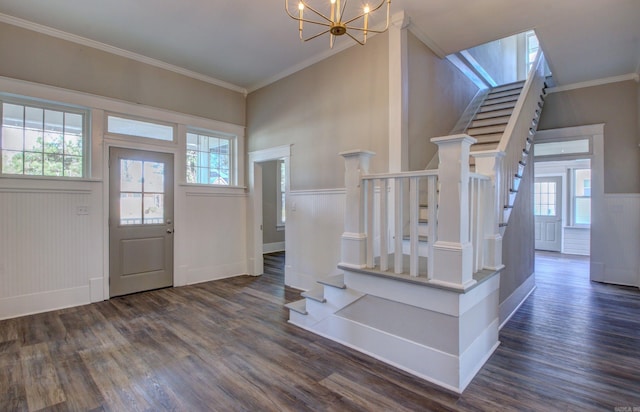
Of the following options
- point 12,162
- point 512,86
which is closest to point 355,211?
point 12,162

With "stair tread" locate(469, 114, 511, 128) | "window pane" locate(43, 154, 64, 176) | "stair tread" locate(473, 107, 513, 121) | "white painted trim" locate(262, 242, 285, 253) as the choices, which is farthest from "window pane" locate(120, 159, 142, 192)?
"stair tread" locate(473, 107, 513, 121)

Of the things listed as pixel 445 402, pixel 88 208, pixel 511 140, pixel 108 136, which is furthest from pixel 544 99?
pixel 88 208

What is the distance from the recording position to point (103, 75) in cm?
407

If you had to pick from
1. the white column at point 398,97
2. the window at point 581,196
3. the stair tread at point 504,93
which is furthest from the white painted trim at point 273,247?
the window at point 581,196

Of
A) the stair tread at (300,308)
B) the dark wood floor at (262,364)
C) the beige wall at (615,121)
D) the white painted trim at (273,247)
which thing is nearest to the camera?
the dark wood floor at (262,364)

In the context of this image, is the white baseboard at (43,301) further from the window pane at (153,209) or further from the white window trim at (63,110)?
the white window trim at (63,110)

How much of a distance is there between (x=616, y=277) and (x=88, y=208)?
7.44 meters

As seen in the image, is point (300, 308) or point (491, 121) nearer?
point (300, 308)

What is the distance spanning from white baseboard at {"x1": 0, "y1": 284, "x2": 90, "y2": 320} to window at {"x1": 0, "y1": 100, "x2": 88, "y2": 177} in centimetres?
139

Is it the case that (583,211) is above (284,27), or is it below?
below

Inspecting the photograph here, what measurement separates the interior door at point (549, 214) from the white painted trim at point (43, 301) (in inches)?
378

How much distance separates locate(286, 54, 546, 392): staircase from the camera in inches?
85.9

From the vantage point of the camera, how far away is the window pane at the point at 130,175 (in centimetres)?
423

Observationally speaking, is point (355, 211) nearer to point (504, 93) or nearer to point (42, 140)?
point (42, 140)
